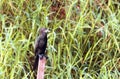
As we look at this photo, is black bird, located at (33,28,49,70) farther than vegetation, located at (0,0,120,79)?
No

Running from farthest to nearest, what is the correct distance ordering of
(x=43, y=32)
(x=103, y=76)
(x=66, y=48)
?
(x=66, y=48) → (x=103, y=76) → (x=43, y=32)

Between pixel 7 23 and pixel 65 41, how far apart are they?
0.72 m

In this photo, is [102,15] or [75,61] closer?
[75,61]

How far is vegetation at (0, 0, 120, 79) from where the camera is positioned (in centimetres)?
362

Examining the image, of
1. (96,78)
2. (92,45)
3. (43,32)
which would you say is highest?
(43,32)

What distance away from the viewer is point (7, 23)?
13.7ft

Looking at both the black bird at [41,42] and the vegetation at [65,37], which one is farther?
the vegetation at [65,37]

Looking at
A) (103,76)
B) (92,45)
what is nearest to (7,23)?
(92,45)

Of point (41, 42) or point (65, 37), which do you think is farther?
point (65, 37)

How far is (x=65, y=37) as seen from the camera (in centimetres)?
387

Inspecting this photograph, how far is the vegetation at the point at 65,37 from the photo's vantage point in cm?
362

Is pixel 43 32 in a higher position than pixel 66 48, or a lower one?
higher

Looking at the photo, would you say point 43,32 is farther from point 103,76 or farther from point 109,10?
point 109,10

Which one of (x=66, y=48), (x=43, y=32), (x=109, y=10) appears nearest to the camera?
(x=43, y=32)
